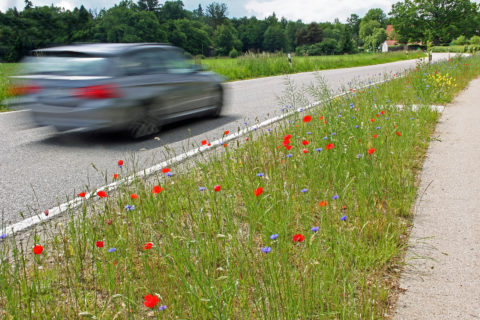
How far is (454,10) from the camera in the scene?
92812 millimetres

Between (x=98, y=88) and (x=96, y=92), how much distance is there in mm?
65

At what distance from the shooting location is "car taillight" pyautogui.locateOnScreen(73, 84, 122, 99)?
618 centimetres

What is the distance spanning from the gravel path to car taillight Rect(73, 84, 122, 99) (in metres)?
4.37

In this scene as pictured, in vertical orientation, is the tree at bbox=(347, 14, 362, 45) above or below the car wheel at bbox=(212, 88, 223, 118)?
above

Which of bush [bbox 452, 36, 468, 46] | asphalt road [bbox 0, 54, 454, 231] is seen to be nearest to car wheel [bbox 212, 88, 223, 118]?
asphalt road [bbox 0, 54, 454, 231]

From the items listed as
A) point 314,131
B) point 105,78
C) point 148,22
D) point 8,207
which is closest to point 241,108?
point 105,78

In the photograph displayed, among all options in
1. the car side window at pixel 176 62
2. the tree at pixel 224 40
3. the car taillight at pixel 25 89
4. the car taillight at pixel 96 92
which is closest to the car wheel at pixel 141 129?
the car taillight at pixel 96 92

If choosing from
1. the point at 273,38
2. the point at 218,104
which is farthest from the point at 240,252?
the point at 273,38

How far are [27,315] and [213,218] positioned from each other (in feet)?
4.57

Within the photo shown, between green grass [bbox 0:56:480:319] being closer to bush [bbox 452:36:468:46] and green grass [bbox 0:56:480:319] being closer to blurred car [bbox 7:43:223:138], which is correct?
blurred car [bbox 7:43:223:138]

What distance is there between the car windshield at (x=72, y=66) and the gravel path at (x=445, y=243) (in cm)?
468

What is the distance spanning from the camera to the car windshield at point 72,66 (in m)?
6.34

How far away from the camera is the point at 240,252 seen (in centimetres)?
259

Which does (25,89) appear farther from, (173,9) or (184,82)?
(173,9)
